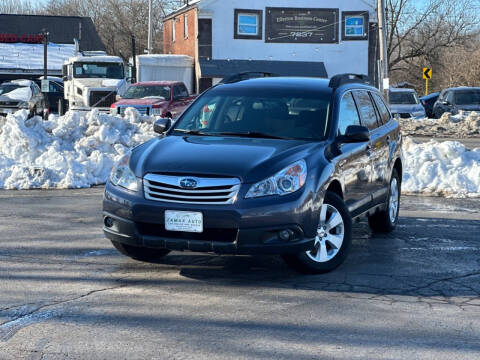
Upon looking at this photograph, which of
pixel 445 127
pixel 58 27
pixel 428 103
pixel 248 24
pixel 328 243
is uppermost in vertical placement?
pixel 58 27

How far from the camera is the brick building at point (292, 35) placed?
48125 mm

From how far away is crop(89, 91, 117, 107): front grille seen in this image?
30484 mm

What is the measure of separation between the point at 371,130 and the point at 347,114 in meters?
0.67

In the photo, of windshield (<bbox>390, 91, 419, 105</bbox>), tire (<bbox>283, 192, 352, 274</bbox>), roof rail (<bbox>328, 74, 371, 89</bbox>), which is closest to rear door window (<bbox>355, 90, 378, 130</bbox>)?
roof rail (<bbox>328, 74, 371, 89</bbox>)

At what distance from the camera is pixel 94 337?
533 centimetres

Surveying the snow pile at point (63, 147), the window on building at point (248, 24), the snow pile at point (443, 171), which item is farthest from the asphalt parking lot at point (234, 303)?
the window on building at point (248, 24)

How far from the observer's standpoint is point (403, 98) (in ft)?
113

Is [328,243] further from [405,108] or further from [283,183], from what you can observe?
[405,108]

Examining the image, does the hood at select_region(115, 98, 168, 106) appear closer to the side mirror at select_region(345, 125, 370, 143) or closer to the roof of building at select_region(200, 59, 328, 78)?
the roof of building at select_region(200, 59, 328, 78)

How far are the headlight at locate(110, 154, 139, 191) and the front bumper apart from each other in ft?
0.34

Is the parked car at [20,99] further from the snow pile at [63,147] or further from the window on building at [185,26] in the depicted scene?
the window on building at [185,26]

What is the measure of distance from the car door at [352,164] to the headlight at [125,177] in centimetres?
184

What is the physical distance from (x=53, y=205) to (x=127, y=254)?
435cm

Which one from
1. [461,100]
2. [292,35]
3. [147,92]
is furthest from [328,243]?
[292,35]
